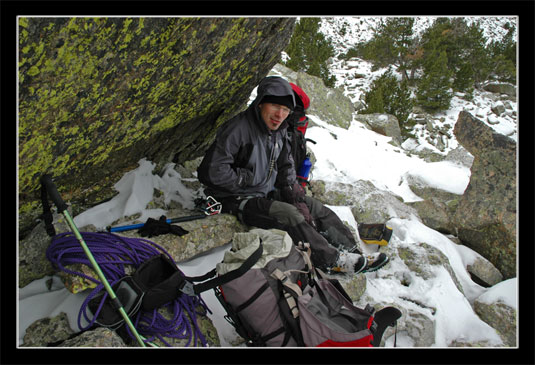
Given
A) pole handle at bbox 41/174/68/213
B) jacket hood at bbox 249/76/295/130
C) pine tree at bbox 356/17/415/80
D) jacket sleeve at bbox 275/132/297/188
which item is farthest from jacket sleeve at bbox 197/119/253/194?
pine tree at bbox 356/17/415/80

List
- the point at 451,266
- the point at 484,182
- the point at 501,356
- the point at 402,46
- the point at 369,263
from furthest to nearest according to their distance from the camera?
the point at 402,46 < the point at 484,182 < the point at 451,266 < the point at 369,263 < the point at 501,356

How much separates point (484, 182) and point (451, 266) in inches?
59.3

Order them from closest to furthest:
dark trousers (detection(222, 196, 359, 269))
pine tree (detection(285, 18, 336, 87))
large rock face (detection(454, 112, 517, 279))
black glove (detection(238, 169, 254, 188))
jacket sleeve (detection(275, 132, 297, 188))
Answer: dark trousers (detection(222, 196, 359, 269))
black glove (detection(238, 169, 254, 188))
jacket sleeve (detection(275, 132, 297, 188))
large rock face (detection(454, 112, 517, 279))
pine tree (detection(285, 18, 336, 87))

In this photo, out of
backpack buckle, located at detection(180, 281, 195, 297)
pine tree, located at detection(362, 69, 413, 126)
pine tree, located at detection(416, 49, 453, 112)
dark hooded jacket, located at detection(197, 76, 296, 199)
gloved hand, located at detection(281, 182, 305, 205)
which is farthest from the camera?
pine tree, located at detection(416, 49, 453, 112)

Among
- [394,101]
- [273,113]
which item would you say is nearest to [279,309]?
[273,113]

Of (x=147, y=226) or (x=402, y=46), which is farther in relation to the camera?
(x=402, y=46)

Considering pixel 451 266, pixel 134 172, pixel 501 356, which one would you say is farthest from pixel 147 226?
pixel 451 266

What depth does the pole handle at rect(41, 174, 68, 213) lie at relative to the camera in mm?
1938

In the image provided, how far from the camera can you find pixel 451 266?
12.4 feet

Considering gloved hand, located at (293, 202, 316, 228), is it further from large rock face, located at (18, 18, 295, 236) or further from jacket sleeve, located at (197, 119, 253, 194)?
large rock face, located at (18, 18, 295, 236)

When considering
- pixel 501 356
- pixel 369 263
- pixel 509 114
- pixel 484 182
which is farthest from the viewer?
pixel 509 114

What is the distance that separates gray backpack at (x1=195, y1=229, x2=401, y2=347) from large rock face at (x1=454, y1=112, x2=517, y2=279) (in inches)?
121

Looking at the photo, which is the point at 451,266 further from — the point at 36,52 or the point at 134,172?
the point at 36,52

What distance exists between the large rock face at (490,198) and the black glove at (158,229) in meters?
4.48
